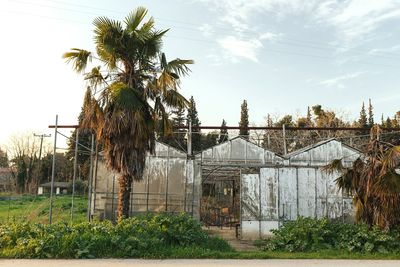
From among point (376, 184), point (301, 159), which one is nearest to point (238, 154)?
point (301, 159)

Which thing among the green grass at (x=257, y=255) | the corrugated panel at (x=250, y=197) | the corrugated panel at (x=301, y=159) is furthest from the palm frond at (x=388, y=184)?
the corrugated panel at (x=301, y=159)

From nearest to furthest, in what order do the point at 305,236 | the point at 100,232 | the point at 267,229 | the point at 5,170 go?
the point at 100,232 → the point at 305,236 → the point at 267,229 → the point at 5,170

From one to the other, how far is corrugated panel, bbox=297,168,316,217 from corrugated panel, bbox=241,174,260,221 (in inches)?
77.1

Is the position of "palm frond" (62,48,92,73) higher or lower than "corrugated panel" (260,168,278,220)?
higher

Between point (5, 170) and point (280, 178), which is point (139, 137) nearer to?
point (280, 178)

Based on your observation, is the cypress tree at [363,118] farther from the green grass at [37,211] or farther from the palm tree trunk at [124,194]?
the palm tree trunk at [124,194]

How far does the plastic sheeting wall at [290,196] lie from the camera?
765 inches

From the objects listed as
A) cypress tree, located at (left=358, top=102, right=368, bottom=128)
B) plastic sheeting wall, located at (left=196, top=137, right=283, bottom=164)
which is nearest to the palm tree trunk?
plastic sheeting wall, located at (left=196, top=137, right=283, bottom=164)

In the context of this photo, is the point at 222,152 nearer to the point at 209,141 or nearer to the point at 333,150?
the point at 333,150

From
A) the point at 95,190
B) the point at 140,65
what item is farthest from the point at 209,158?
the point at 140,65

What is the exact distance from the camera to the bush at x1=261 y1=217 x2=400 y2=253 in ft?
41.0

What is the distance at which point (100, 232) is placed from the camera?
11656 mm

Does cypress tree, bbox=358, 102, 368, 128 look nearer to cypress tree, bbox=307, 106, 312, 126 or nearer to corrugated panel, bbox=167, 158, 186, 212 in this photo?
cypress tree, bbox=307, 106, 312, 126

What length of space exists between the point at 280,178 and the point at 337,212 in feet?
9.91
